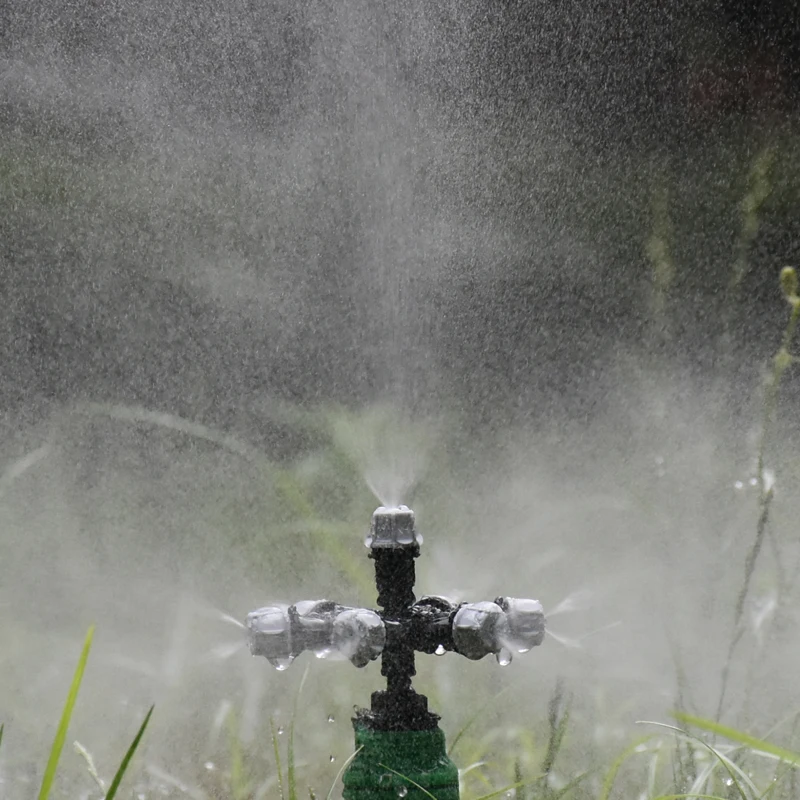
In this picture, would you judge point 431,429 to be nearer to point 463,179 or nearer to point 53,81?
point 463,179

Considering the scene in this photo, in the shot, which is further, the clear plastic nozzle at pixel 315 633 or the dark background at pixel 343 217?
the dark background at pixel 343 217

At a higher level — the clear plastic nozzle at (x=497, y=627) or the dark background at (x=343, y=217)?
the dark background at (x=343, y=217)

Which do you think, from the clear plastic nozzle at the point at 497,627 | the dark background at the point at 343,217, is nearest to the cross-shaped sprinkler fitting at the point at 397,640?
the clear plastic nozzle at the point at 497,627

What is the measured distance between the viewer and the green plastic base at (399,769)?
87cm

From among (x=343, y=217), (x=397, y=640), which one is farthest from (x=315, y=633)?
(x=343, y=217)

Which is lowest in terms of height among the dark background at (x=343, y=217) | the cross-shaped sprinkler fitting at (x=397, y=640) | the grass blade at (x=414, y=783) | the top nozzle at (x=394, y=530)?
the grass blade at (x=414, y=783)

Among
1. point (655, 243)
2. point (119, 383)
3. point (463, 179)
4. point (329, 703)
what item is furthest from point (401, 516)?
point (655, 243)

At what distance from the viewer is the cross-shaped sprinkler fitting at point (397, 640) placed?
850mm

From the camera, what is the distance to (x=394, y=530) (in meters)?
0.88

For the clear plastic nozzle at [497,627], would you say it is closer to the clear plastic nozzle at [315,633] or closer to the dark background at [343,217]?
the clear plastic nozzle at [315,633]

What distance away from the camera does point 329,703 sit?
157 cm

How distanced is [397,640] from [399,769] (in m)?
0.10

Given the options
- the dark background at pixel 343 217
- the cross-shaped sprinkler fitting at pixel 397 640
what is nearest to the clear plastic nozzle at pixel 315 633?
the cross-shaped sprinkler fitting at pixel 397 640

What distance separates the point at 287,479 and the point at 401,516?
0.95m
